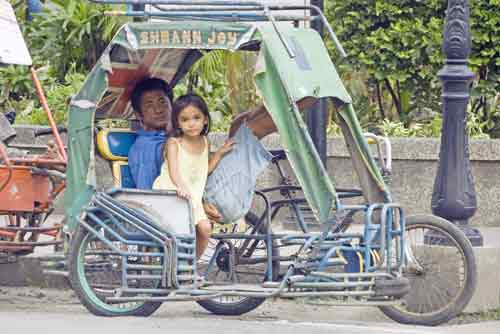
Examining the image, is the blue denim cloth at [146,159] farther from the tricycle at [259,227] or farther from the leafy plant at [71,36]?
the leafy plant at [71,36]

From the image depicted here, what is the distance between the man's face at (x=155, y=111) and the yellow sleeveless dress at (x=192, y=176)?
435 mm

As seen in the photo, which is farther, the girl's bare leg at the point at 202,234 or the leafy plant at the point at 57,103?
the leafy plant at the point at 57,103

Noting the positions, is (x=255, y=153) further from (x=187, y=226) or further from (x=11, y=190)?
(x=11, y=190)

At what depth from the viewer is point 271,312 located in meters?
9.85

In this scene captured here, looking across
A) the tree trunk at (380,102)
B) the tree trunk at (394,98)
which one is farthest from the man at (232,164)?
the tree trunk at (380,102)

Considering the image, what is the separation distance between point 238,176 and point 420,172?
4214mm

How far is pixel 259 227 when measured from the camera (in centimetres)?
931

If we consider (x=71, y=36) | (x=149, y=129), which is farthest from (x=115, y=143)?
(x=71, y=36)

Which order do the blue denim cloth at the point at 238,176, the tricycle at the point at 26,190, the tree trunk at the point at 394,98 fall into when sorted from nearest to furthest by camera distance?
the blue denim cloth at the point at 238,176
the tricycle at the point at 26,190
the tree trunk at the point at 394,98

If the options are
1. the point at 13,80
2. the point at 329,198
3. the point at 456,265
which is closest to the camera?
the point at 329,198

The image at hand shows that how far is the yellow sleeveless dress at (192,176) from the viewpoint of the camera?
29.6 feet

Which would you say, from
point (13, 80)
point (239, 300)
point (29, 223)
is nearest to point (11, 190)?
point (29, 223)

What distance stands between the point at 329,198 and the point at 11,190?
2.52 m

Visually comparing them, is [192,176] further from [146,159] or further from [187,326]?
[187,326]
